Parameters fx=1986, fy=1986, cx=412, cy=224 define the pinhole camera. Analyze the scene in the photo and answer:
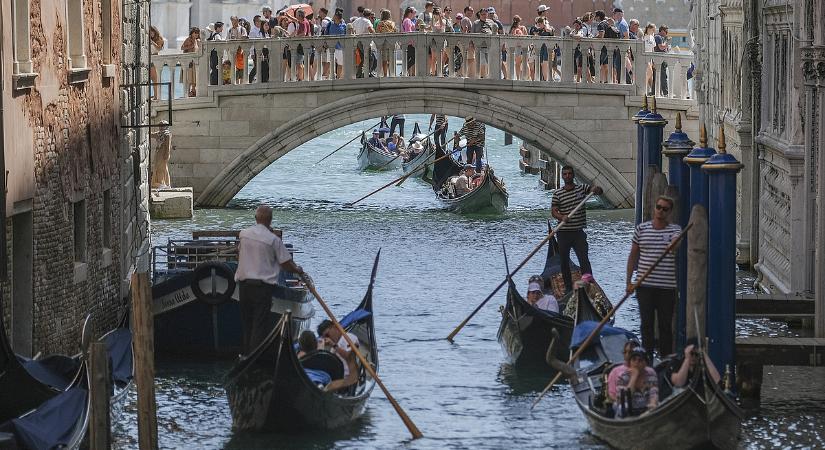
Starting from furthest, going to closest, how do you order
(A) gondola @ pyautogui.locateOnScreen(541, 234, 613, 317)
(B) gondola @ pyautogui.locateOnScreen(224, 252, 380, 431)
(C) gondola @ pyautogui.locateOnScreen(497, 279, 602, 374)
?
(A) gondola @ pyautogui.locateOnScreen(541, 234, 613, 317), (C) gondola @ pyautogui.locateOnScreen(497, 279, 602, 374), (B) gondola @ pyautogui.locateOnScreen(224, 252, 380, 431)

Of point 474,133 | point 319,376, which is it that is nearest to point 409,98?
point 474,133

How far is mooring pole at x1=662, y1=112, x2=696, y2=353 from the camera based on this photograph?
10.4 m

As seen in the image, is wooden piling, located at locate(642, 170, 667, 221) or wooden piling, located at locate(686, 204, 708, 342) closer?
wooden piling, located at locate(686, 204, 708, 342)

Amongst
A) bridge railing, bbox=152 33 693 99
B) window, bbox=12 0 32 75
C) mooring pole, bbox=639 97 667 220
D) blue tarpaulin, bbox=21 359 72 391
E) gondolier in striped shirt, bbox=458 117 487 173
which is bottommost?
blue tarpaulin, bbox=21 359 72 391

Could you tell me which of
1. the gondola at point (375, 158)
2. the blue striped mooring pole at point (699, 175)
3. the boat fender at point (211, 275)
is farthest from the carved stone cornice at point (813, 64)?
the gondola at point (375, 158)

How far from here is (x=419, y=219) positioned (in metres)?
19.8

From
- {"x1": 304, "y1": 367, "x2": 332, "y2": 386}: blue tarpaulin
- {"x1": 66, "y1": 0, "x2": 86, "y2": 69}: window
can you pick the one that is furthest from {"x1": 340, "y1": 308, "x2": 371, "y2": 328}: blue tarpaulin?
{"x1": 66, "y1": 0, "x2": 86, "y2": 69}: window

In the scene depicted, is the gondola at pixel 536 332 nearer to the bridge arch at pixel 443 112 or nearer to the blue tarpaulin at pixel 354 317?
the blue tarpaulin at pixel 354 317

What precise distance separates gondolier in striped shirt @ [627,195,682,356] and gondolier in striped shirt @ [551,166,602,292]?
2.42m

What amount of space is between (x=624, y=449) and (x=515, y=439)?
36.3 inches

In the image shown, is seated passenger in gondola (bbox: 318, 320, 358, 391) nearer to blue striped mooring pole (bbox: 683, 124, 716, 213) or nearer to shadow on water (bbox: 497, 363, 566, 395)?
shadow on water (bbox: 497, 363, 566, 395)

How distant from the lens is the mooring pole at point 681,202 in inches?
411

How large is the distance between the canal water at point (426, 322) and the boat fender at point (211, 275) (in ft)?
1.33

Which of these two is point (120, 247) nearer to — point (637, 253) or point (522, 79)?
point (637, 253)
